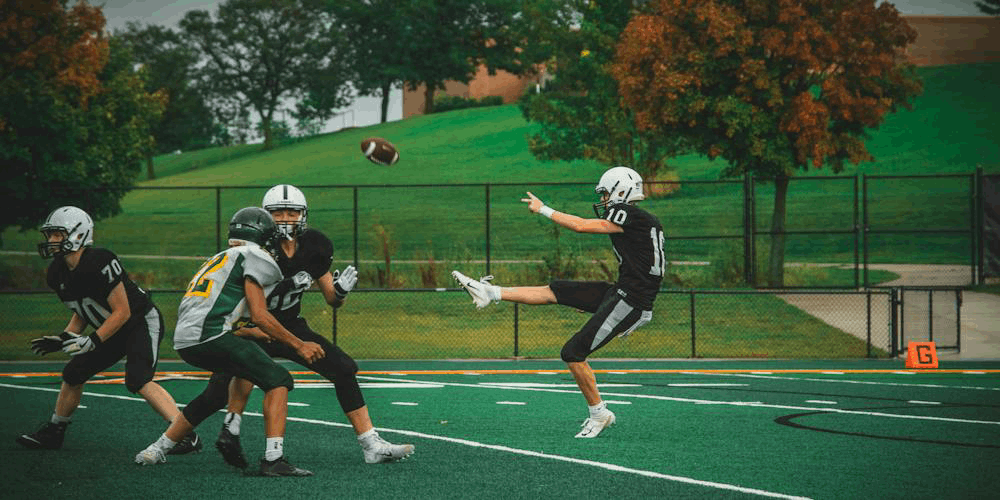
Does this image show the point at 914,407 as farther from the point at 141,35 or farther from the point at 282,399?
the point at 141,35

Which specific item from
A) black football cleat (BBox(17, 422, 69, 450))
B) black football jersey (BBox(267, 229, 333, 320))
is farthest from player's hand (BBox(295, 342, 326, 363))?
black football cleat (BBox(17, 422, 69, 450))

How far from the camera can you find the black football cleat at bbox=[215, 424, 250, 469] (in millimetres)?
9102

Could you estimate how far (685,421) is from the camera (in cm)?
1181

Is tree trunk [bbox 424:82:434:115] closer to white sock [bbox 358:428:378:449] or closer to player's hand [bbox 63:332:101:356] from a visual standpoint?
player's hand [bbox 63:332:101:356]

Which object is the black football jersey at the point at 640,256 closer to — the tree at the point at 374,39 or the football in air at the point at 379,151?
the football in air at the point at 379,151

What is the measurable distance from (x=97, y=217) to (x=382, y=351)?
19.8 meters

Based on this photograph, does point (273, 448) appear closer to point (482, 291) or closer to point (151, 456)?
point (151, 456)

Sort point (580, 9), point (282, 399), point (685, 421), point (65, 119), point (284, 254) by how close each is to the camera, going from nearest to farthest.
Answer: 1. point (282, 399)
2. point (284, 254)
3. point (685, 421)
4. point (65, 119)
5. point (580, 9)

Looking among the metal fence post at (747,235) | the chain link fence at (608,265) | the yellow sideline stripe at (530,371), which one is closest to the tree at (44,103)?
the chain link fence at (608,265)

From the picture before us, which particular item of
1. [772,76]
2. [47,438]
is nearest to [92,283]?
[47,438]

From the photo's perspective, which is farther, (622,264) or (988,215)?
(988,215)

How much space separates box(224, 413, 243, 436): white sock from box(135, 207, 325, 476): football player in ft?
1.63

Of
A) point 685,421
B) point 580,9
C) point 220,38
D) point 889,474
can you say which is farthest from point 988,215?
point 220,38

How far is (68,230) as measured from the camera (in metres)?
9.90
